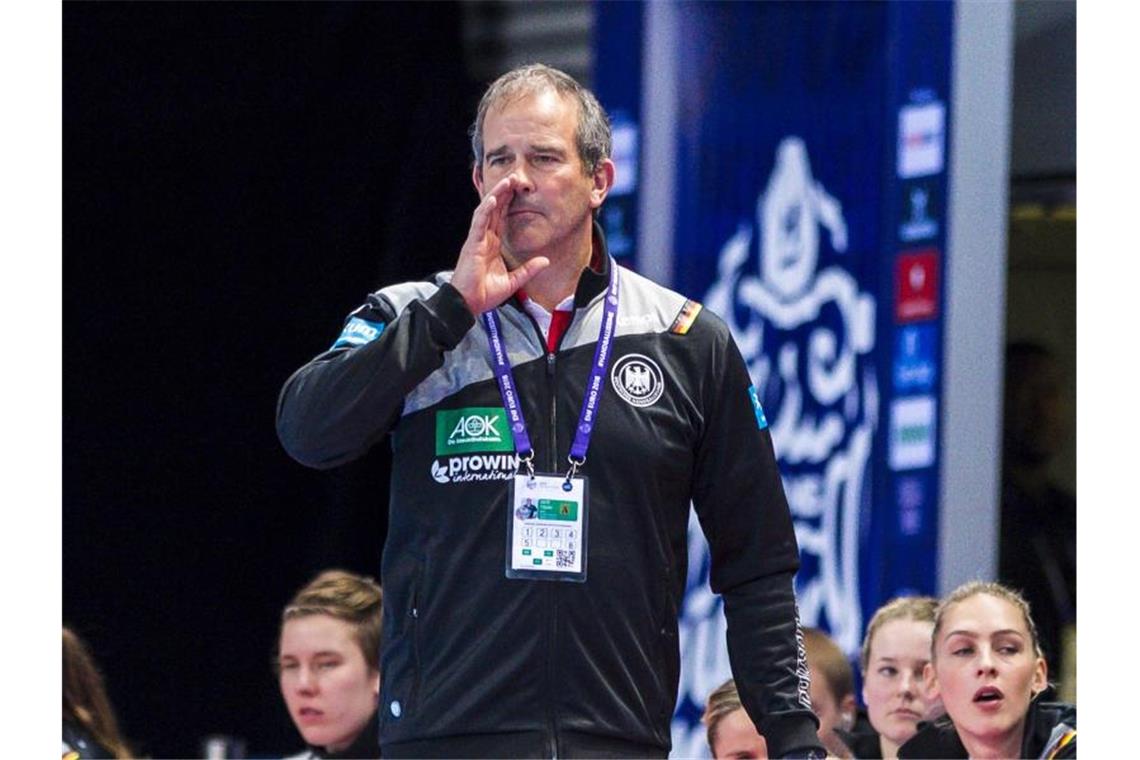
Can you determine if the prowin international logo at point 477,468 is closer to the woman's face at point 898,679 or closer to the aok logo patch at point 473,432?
the aok logo patch at point 473,432

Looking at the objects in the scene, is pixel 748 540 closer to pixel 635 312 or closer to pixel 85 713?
pixel 635 312

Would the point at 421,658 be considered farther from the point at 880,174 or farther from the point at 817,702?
the point at 880,174

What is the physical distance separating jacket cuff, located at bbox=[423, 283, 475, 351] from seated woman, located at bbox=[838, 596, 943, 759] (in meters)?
1.99

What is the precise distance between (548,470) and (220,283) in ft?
18.6

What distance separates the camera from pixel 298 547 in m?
8.95

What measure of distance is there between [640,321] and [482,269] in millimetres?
333

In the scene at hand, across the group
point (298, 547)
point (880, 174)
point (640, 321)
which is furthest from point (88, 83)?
point (640, 321)

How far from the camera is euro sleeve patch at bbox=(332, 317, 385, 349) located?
346cm

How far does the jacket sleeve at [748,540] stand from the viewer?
3.47 metres

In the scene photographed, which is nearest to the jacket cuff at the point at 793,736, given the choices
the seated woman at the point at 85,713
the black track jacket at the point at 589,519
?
the black track jacket at the point at 589,519

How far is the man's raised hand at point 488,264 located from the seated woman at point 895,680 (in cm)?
193

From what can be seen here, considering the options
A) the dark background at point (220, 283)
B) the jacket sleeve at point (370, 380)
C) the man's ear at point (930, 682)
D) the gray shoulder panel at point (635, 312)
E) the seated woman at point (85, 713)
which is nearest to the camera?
the jacket sleeve at point (370, 380)

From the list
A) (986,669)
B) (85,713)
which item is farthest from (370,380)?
(85,713)

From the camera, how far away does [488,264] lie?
3393mm
